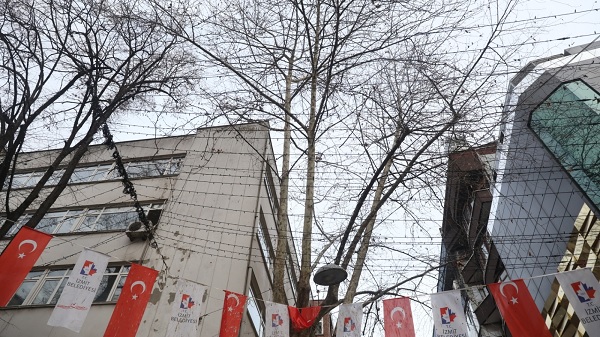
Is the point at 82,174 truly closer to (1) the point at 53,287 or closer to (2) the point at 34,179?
(2) the point at 34,179

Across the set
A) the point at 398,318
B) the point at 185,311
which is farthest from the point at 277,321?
the point at 398,318

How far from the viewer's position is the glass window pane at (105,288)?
10418mm

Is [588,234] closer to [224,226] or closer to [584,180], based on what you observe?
[584,180]

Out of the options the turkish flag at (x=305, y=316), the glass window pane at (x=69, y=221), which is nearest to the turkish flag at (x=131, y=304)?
the turkish flag at (x=305, y=316)

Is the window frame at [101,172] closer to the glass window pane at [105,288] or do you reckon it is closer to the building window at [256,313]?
the glass window pane at [105,288]

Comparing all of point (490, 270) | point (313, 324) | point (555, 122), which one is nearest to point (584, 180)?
point (555, 122)

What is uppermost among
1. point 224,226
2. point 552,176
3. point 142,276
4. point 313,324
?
point 552,176

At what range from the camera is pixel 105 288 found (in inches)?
420

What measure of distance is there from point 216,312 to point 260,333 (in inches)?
96.7

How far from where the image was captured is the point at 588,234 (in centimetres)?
938

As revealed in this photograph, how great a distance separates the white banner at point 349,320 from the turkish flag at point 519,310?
7.38 feet

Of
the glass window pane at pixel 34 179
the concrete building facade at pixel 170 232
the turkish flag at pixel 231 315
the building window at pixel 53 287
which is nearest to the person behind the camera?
the turkish flag at pixel 231 315

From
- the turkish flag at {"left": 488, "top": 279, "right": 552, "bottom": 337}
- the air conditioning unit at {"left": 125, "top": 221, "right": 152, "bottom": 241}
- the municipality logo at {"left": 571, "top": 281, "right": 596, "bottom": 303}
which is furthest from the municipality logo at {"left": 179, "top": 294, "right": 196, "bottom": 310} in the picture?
the municipality logo at {"left": 571, "top": 281, "right": 596, "bottom": 303}

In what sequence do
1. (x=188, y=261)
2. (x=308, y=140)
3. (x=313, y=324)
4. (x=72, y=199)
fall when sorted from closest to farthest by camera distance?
1. (x=313, y=324)
2. (x=308, y=140)
3. (x=188, y=261)
4. (x=72, y=199)
